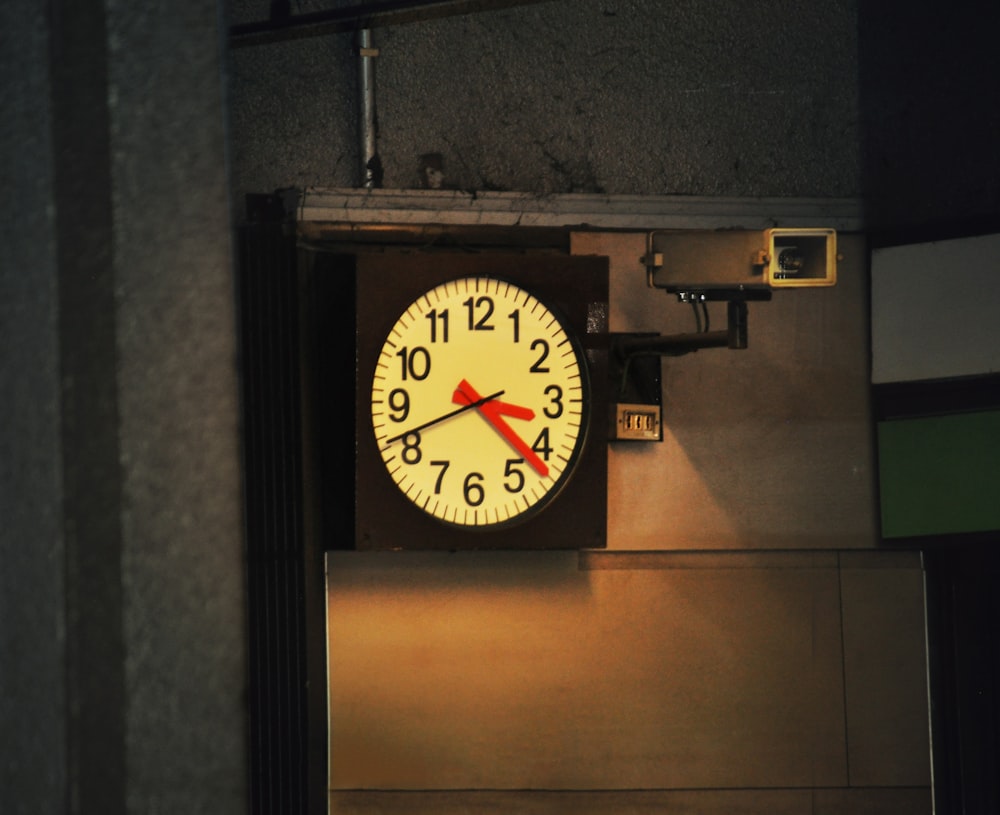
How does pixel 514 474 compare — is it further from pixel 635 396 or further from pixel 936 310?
pixel 936 310

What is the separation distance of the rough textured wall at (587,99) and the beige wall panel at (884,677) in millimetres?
1184

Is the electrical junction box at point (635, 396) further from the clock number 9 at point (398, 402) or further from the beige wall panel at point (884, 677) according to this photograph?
the beige wall panel at point (884, 677)

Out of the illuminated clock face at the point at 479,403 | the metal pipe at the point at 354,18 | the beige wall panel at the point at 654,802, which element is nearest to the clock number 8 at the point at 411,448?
the illuminated clock face at the point at 479,403

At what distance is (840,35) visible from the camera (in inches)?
132

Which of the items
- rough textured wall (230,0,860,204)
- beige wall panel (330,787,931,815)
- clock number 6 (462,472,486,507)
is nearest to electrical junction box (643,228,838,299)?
rough textured wall (230,0,860,204)

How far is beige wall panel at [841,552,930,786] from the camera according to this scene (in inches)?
129

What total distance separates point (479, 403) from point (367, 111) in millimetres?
1001

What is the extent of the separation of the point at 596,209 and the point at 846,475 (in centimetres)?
108

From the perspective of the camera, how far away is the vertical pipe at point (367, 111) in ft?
10.9

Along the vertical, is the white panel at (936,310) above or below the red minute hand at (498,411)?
above

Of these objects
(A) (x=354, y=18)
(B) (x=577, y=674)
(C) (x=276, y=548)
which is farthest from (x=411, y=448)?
(A) (x=354, y=18)

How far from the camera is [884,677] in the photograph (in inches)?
129

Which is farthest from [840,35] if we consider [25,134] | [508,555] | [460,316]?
[25,134]

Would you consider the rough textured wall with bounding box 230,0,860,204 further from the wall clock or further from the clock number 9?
the clock number 9
